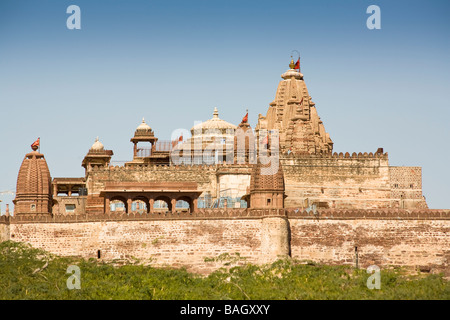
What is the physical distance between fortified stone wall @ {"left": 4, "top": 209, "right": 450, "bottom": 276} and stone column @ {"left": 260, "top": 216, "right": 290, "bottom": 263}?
54 millimetres

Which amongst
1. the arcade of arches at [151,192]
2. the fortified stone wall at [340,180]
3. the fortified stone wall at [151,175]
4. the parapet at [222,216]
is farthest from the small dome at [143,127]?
the parapet at [222,216]

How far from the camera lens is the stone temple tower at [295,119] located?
89000mm

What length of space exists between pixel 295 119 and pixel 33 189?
75.9 feet

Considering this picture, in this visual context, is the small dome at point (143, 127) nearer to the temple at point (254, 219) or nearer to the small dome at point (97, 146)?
the small dome at point (97, 146)

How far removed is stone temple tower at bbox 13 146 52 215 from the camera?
74.0 metres

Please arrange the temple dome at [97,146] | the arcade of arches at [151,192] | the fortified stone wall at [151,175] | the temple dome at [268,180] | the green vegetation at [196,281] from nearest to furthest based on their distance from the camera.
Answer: the green vegetation at [196,281], the temple dome at [268,180], the arcade of arches at [151,192], the fortified stone wall at [151,175], the temple dome at [97,146]

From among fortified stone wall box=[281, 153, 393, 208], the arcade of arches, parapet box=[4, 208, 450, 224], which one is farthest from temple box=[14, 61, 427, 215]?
parapet box=[4, 208, 450, 224]

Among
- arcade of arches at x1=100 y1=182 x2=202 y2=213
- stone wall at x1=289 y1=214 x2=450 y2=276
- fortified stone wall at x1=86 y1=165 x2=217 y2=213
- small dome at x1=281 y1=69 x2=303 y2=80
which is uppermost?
small dome at x1=281 y1=69 x2=303 y2=80

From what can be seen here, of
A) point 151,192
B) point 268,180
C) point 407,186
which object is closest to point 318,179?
point 407,186

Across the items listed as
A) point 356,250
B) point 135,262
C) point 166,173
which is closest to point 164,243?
point 135,262

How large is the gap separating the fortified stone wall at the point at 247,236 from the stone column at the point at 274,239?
0.05 m

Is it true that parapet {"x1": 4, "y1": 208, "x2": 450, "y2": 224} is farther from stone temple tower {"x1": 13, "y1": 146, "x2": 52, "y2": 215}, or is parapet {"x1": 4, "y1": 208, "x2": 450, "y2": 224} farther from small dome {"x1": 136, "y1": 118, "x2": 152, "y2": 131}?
small dome {"x1": 136, "y1": 118, "x2": 152, "y2": 131}

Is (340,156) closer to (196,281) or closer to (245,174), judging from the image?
(245,174)

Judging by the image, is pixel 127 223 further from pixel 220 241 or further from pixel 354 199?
pixel 354 199
